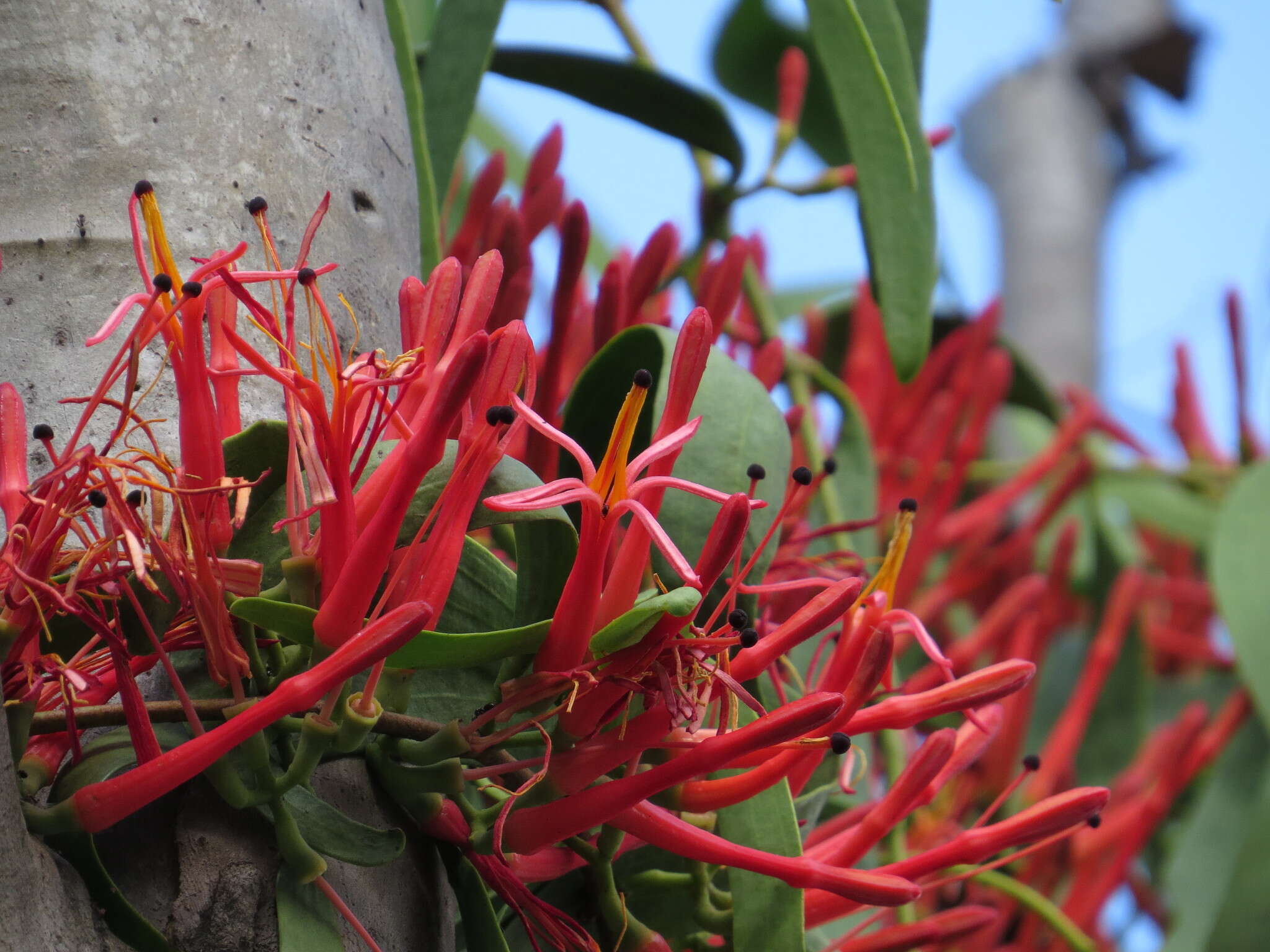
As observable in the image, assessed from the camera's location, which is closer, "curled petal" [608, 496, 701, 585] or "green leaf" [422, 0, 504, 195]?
"curled petal" [608, 496, 701, 585]

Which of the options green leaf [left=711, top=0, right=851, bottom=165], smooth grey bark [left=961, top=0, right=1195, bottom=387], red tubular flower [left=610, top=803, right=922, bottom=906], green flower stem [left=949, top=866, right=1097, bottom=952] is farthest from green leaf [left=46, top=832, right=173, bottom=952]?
smooth grey bark [left=961, top=0, right=1195, bottom=387]

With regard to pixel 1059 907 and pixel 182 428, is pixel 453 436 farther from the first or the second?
pixel 1059 907

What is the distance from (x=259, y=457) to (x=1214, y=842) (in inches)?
30.1

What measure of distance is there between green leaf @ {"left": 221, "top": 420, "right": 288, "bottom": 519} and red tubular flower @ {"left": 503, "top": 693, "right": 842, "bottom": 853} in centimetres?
10

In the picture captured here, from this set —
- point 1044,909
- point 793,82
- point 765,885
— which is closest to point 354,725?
point 765,885

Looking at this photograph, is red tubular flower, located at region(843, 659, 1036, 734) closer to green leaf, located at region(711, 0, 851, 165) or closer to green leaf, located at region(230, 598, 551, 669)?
green leaf, located at region(230, 598, 551, 669)

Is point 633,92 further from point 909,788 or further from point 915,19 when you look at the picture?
point 909,788

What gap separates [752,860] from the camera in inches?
14.4

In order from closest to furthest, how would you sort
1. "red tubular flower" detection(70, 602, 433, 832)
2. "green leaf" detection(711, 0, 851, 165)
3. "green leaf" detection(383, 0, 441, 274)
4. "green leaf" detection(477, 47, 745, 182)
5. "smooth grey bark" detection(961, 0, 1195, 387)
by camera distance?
"red tubular flower" detection(70, 602, 433, 832)
"green leaf" detection(383, 0, 441, 274)
"green leaf" detection(477, 47, 745, 182)
"green leaf" detection(711, 0, 851, 165)
"smooth grey bark" detection(961, 0, 1195, 387)

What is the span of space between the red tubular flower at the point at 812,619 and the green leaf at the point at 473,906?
101 millimetres

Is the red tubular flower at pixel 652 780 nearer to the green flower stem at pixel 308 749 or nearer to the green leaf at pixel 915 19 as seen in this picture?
the green flower stem at pixel 308 749

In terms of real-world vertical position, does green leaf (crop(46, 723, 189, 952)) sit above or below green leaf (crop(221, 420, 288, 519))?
below

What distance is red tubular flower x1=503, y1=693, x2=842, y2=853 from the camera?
32cm

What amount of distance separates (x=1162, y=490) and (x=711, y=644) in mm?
1055
